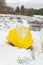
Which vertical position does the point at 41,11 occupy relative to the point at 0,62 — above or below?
below

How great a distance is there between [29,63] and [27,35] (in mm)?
2273

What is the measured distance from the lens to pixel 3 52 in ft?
21.5

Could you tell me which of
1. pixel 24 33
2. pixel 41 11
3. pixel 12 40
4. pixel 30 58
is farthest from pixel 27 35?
pixel 41 11

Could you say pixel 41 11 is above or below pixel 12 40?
below

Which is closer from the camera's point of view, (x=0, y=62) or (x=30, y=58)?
(x=0, y=62)

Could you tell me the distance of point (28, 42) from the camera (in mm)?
7801

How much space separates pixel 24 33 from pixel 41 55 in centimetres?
133

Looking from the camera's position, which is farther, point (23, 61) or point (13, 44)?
point (13, 44)

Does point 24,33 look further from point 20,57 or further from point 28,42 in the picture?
point 20,57

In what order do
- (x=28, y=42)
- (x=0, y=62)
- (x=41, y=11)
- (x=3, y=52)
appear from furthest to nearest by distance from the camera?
(x=41, y=11) < (x=28, y=42) < (x=3, y=52) < (x=0, y=62)

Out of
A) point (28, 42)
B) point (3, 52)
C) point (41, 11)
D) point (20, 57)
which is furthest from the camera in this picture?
point (41, 11)

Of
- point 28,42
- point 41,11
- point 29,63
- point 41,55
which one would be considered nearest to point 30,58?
point 29,63

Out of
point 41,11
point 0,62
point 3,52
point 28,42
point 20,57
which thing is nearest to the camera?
point 0,62

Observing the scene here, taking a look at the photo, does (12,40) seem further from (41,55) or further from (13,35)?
(41,55)
